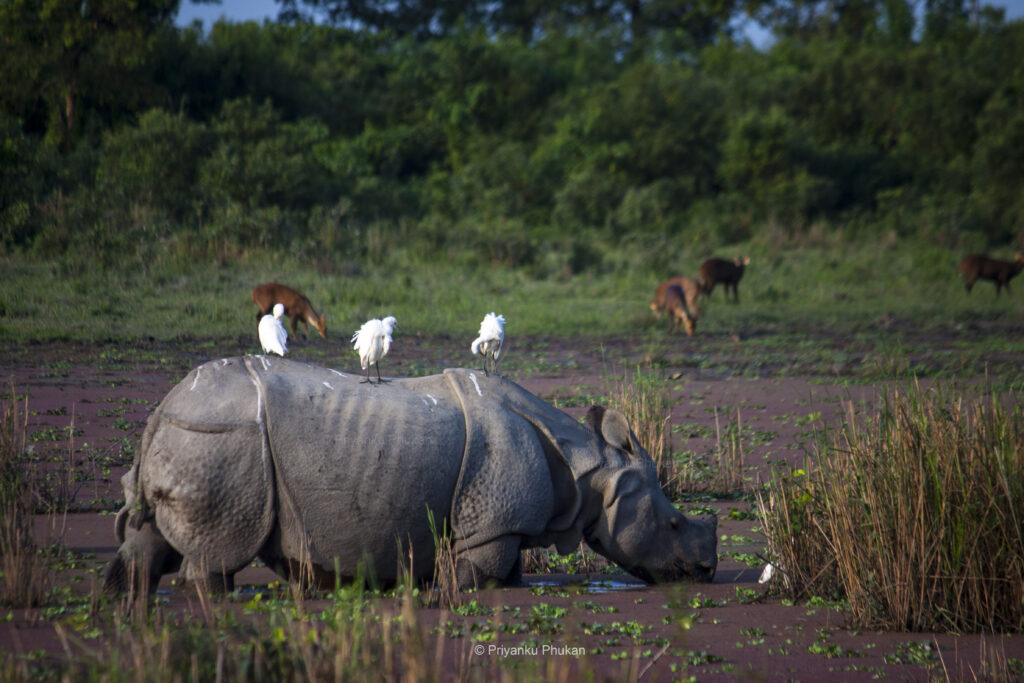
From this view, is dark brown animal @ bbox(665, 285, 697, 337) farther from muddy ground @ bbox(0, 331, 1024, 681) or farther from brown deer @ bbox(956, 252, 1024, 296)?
brown deer @ bbox(956, 252, 1024, 296)

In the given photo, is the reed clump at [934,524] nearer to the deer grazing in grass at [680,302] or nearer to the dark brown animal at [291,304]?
the dark brown animal at [291,304]

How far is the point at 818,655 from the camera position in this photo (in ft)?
15.5

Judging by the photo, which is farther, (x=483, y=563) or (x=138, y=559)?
(x=483, y=563)

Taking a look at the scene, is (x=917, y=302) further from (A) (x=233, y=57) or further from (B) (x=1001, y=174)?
(A) (x=233, y=57)

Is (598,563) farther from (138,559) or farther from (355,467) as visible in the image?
(138,559)

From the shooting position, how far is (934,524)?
504 centimetres

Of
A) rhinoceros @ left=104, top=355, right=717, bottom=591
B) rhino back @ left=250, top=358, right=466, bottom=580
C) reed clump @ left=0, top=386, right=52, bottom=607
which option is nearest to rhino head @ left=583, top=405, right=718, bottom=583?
rhinoceros @ left=104, top=355, right=717, bottom=591

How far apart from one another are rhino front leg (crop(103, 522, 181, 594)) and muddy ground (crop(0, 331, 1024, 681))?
0.14 m

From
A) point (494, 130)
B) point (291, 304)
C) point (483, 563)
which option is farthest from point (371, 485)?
point (494, 130)

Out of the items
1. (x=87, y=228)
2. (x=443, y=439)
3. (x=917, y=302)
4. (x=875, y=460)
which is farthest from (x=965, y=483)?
(x=917, y=302)

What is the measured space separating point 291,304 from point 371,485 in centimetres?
979

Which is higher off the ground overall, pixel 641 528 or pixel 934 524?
pixel 934 524
